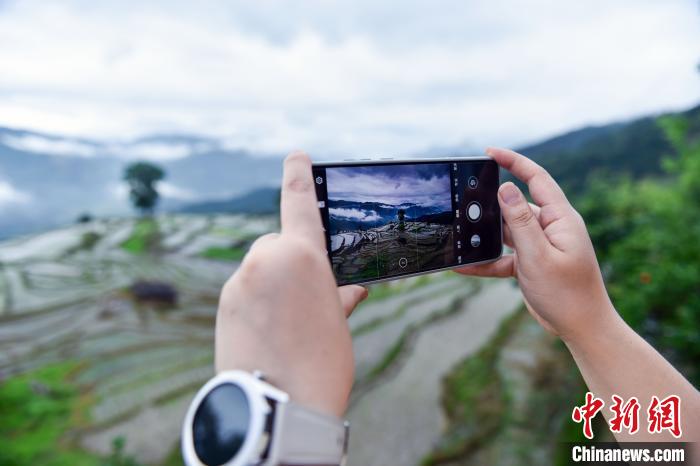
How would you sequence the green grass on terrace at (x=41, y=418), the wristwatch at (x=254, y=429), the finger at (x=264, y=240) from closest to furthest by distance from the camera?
the wristwatch at (x=254, y=429) < the finger at (x=264, y=240) < the green grass on terrace at (x=41, y=418)

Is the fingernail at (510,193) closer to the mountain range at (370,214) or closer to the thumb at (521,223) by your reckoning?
the thumb at (521,223)

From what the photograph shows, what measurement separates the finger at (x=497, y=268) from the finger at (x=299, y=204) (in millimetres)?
498

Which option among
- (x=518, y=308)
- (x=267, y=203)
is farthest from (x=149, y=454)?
(x=518, y=308)

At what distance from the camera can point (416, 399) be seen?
3.08 metres

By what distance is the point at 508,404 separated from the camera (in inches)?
114

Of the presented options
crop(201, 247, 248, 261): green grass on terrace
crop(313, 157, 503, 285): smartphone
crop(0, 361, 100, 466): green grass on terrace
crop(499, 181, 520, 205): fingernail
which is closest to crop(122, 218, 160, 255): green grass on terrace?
crop(201, 247, 248, 261): green grass on terrace

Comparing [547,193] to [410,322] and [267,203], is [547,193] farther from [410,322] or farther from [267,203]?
[410,322]

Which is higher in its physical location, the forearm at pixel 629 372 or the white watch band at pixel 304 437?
the white watch band at pixel 304 437

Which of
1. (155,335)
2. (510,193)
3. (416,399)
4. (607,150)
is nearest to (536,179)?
(510,193)

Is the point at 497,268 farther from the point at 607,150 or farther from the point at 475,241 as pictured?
the point at 607,150

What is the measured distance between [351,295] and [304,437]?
352 millimetres

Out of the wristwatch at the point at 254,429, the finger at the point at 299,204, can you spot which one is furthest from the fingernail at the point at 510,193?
the wristwatch at the point at 254,429

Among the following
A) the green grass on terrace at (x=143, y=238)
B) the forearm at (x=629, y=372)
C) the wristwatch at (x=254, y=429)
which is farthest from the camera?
the green grass on terrace at (x=143, y=238)

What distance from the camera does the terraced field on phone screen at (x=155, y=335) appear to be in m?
2.55
